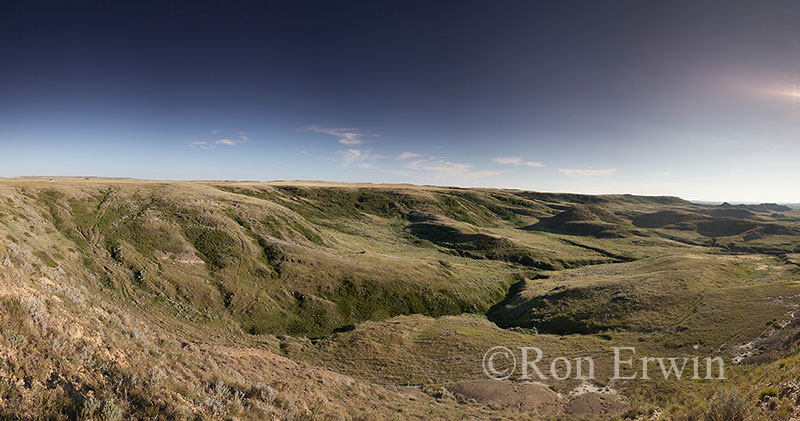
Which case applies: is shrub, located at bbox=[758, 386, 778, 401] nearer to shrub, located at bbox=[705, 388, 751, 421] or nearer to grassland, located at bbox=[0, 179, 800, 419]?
grassland, located at bbox=[0, 179, 800, 419]

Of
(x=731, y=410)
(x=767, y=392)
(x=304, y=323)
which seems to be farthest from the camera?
(x=304, y=323)

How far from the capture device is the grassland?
10.8 m

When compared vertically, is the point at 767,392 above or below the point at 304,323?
above

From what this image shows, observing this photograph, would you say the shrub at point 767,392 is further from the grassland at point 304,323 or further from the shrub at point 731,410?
the shrub at point 731,410

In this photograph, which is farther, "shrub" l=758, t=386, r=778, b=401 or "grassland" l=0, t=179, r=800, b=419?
"shrub" l=758, t=386, r=778, b=401

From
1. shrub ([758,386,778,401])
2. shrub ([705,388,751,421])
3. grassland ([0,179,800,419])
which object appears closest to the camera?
grassland ([0,179,800,419])

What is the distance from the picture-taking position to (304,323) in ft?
119

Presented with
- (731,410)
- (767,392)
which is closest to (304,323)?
(731,410)

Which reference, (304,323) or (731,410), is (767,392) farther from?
(304,323)

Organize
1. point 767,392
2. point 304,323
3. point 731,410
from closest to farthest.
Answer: point 731,410 < point 767,392 < point 304,323

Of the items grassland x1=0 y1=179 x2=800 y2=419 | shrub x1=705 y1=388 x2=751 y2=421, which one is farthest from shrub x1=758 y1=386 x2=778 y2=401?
shrub x1=705 y1=388 x2=751 y2=421

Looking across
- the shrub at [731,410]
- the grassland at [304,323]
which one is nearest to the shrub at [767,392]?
the grassland at [304,323]

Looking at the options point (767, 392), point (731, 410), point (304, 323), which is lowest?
point (304, 323)

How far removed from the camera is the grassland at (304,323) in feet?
35.3
